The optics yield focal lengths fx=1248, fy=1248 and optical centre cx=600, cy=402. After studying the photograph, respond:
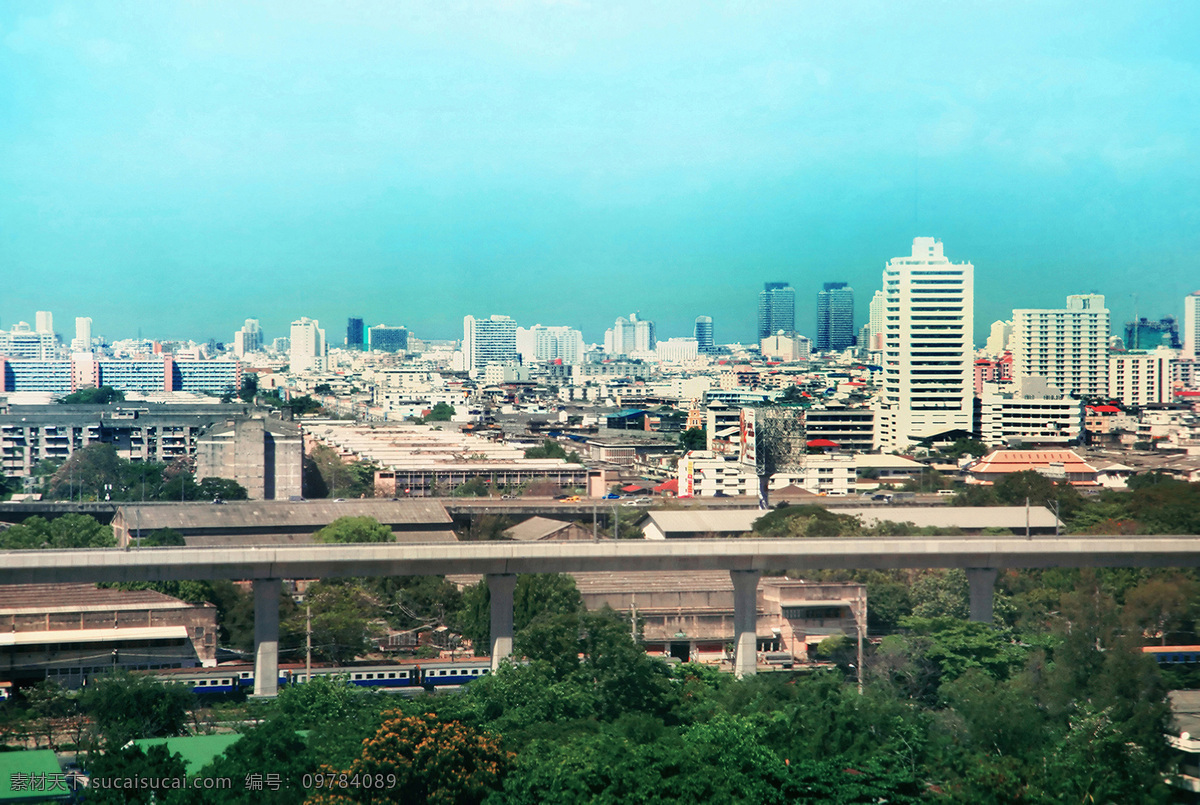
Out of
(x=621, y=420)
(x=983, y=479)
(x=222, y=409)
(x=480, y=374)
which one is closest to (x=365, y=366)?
(x=480, y=374)

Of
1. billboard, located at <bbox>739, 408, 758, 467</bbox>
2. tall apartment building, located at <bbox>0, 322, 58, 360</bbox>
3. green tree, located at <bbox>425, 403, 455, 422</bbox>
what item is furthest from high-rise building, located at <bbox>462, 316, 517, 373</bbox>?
billboard, located at <bbox>739, 408, 758, 467</bbox>

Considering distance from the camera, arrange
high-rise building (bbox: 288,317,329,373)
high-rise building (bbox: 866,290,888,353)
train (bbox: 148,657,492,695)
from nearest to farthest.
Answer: train (bbox: 148,657,492,695) < high-rise building (bbox: 866,290,888,353) < high-rise building (bbox: 288,317,329,373)

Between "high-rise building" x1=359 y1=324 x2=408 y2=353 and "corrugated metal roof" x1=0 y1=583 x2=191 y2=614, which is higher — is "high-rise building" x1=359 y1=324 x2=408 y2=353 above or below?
above

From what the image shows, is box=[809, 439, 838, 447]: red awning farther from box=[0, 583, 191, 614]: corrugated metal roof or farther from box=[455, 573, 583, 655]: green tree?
box=[0, 583, 191, 614]: corrugated metal roof

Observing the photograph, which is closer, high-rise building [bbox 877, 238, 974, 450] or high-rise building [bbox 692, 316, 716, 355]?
high-rise building [bbox 877, 238, 974, 450]

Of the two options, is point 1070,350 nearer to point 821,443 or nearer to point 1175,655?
point 821,443

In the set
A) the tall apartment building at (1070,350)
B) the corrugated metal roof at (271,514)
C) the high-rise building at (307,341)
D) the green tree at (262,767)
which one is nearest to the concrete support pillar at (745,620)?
the green tree at (262,767)
